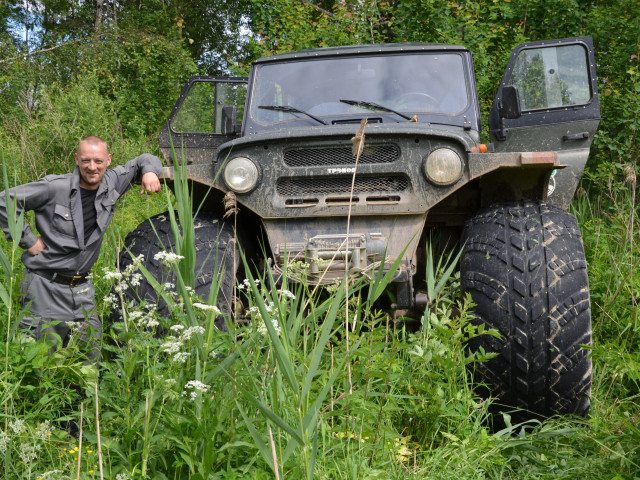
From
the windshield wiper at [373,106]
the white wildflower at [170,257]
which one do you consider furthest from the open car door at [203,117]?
the white wildflower at [170,257]

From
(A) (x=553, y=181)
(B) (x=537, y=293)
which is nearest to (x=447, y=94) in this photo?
(A) (x=553, y=181)

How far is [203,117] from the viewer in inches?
234

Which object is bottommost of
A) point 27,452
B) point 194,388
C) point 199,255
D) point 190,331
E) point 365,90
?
point 27,452

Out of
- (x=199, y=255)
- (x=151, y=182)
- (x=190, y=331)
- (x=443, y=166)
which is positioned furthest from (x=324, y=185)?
(x=190, y=331)

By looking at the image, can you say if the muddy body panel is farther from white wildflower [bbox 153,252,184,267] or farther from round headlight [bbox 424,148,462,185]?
white wildflower [bbox 153,252,184,267]

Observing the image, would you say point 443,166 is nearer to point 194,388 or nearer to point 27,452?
point 194,388

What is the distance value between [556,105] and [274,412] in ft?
11.0

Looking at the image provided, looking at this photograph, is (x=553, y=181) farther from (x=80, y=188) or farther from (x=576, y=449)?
(x=80, y=188)

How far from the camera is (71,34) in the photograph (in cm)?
2189

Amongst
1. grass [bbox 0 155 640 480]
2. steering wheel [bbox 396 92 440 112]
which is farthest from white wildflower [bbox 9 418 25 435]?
steering wheel [bbox 396 92 440 112]

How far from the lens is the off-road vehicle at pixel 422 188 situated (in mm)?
3129

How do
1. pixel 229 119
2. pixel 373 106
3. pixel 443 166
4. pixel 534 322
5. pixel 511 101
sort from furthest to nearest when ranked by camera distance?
pixel 229 119 < pixel 373 106 < pixel 511 101 < pixel 443 166 < pixel 534 322

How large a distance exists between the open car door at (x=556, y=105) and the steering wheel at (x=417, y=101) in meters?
0.41

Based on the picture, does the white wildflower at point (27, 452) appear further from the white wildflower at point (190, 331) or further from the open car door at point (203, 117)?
the open car door at point (203, 117)
